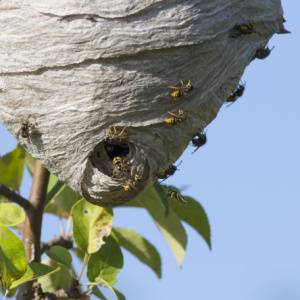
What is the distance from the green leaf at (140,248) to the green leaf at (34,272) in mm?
696

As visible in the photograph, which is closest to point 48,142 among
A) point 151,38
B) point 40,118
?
point 40,118

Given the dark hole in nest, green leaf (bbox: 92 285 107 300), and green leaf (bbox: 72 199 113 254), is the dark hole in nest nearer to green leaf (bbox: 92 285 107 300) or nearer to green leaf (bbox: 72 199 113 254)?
green leaf (bbox: 72 199 113 254)

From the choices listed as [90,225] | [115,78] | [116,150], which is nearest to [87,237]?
[90,225]

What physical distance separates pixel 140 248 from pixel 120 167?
31.6 inches

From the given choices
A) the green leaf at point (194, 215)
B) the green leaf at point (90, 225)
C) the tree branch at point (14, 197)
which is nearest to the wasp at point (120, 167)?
the green leaf at point (90, 225)

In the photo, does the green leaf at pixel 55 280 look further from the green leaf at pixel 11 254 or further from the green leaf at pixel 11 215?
the green leaf at pixel 11 254

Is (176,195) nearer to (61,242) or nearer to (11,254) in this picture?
(61,242)

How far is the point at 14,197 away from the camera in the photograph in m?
7.65

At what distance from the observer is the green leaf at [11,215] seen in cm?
738

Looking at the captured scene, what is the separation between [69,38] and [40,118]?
326mm

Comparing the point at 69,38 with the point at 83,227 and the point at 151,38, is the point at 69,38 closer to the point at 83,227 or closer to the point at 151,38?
the point at 151,38

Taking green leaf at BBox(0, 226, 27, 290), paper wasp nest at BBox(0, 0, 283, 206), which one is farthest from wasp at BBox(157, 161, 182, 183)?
green leaf at BBox(0, 226, 27, 290)

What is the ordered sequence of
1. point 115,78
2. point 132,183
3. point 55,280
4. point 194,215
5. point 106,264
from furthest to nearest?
1. point 55,280
2. point 194,215
3. point 106,264
4. point 132,183
5. point 115,78

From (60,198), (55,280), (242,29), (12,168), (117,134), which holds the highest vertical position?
(242,29)
